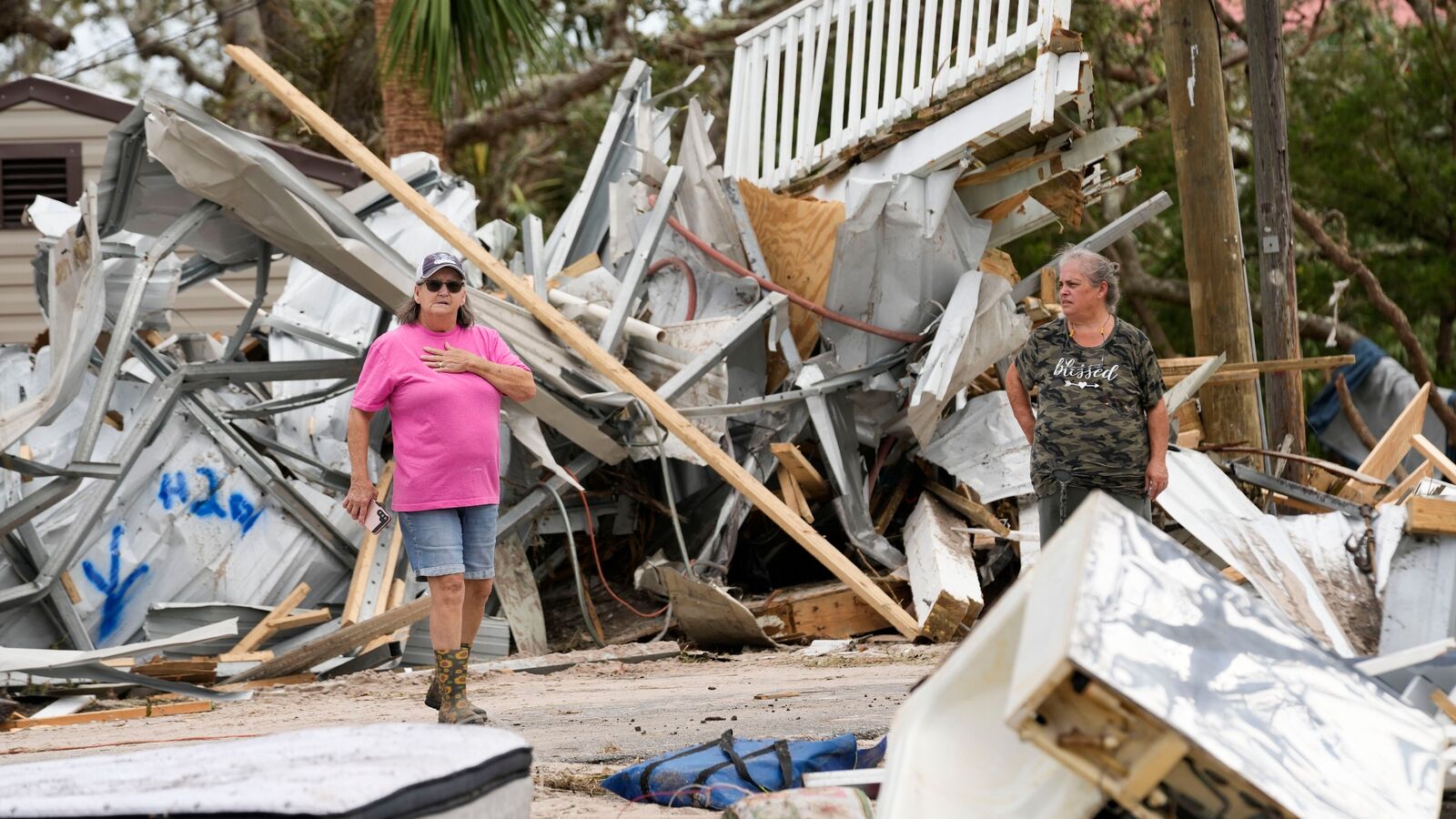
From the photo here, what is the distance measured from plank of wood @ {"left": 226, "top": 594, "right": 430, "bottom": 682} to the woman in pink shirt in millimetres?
2344

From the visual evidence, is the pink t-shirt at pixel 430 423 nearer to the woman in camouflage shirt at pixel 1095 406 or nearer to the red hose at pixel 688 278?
the woman in camouflage shirt at pixel 1095 406

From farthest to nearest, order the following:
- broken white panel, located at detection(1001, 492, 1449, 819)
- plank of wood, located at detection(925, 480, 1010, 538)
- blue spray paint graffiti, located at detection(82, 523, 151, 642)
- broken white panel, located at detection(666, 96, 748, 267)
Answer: broken white panel, located at detection(666, 96, 748, 267) < plank of wood, located at detection(925, 480, 1010, 538) < blue spray paint graffiti, located at detection(82, 523, 151, 642) < broken white panel, located at detection(1001, 492, 1449, 819)

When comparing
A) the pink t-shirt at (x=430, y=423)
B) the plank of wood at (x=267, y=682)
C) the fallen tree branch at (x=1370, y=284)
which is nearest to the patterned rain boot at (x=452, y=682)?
the pink t-shirt at (x=430, y=423)

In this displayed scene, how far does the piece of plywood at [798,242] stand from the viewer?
8.54 metres

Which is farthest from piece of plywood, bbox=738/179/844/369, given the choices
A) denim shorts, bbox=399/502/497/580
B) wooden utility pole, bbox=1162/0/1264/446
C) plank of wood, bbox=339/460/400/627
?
denim shorts, bbox=399/502/497/580

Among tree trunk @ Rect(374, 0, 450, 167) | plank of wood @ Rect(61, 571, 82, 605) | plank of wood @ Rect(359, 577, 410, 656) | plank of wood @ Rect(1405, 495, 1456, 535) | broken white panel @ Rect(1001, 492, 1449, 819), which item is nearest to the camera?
broken white panel @ Rect(1001, 492, 1449, 819)

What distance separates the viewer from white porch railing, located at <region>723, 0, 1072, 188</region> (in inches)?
323

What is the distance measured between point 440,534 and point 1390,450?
20.1ft

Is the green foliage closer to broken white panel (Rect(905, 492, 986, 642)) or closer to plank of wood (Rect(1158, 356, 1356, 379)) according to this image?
broken white panel (Rect(905, 492, 986, 642))

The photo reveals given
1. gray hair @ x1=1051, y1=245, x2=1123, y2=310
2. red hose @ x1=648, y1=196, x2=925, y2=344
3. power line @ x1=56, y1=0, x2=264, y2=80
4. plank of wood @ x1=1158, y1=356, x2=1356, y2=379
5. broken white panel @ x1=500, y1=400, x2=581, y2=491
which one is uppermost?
power line @ x1=56, y1=0, x2=264, y2=80

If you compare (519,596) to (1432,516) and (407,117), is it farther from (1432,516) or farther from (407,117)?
(407,117)

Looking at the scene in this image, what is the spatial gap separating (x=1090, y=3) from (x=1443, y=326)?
542 cm

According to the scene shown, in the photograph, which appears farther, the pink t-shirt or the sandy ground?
the pink t-shirt

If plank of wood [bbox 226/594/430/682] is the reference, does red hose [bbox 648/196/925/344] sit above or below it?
above
